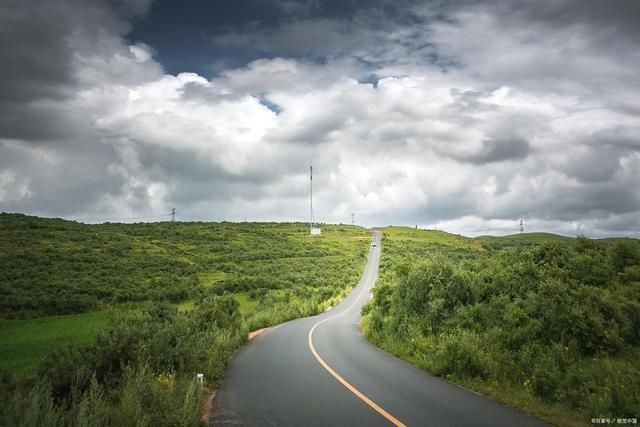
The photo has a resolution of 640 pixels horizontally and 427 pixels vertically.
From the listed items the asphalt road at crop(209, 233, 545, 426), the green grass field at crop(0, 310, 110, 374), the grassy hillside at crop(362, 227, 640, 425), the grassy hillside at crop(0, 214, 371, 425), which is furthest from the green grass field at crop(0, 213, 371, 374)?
the grassy hillside at crop(362, 227, 640, 425)

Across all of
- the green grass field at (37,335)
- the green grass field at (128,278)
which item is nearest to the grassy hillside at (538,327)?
the green grass field at (128,278)

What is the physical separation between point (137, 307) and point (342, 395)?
3483 cm

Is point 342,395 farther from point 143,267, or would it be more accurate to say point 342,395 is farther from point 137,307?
point 143,267

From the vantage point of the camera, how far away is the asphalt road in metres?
7.98

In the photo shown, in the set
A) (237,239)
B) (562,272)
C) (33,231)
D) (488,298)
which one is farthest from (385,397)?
(237,239)

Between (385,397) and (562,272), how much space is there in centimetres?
855

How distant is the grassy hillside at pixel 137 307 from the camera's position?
816cm

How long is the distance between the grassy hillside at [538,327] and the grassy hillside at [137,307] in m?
Result: 6.73

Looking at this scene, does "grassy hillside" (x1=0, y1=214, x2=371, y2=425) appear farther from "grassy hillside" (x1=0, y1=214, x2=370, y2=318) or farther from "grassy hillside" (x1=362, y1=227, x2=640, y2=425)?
"grassy hillside" (x1=362, y1=227, x2=640, y2=425)

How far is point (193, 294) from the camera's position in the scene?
159ft

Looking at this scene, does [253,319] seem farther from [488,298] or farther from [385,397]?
[385,397]

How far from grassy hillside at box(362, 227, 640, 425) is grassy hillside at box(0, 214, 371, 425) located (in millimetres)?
6730

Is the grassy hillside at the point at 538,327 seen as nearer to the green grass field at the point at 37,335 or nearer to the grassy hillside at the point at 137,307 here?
the grassy hillside at the point at 137,307

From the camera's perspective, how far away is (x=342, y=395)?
9852mm
